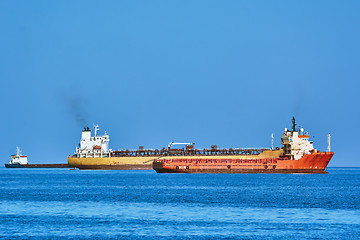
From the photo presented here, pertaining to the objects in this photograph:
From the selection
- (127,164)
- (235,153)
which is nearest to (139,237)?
(235,153)

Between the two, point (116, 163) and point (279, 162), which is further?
point (116, 163)

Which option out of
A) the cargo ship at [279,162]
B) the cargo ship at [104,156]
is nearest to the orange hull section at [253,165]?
the cargo ship at [279,162]

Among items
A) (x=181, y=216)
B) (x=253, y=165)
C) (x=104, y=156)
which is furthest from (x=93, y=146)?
(x=181, y=216)

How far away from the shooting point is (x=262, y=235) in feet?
122

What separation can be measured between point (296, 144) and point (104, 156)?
5288 cm

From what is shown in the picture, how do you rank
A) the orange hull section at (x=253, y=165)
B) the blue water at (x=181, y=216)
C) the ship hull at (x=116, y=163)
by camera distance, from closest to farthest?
the blue water at (x=181, y=216), the orange hull section at (x=253, y=165), the ship hull at (x=116, y=163)

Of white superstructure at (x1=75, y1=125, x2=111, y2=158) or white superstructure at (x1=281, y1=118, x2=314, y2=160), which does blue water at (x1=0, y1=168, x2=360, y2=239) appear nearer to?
white superstructure at (x1=281, y1=118, x2=314, y2=160)

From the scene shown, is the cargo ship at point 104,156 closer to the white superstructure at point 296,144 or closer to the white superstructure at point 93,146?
the white superstructure at point 93,146

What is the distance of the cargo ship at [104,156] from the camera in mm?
140500

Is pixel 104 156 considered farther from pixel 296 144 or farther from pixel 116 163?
pixel 296 144

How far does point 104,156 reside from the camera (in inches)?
5738

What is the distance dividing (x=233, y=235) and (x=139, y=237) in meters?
5.23

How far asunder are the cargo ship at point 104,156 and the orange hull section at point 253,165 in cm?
2661

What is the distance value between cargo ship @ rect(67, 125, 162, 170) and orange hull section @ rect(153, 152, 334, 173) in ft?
87.3
